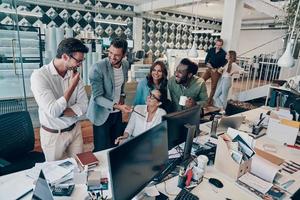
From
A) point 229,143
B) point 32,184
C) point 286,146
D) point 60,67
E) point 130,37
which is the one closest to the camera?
point 32,184

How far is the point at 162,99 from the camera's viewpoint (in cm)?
234

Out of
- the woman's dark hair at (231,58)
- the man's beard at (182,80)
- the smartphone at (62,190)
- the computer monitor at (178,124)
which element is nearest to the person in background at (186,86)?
the man's beard at (182,80)

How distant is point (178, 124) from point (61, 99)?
35.6 inches

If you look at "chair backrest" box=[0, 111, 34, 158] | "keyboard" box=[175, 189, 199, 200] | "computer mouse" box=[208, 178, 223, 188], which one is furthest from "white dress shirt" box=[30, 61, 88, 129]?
"computer mouse" box=[208, 178, 223, 188]

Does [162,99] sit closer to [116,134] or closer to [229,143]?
[116,134]

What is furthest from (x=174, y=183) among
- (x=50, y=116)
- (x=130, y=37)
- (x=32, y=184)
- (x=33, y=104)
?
(x=130, y=37)

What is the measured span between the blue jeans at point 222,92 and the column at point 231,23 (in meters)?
0.82

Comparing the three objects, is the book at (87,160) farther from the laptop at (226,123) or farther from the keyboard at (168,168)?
the laptop at (226,123)

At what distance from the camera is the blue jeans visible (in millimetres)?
5375

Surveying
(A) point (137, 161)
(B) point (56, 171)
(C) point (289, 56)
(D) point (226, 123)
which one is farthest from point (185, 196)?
(C) point (289, 56)

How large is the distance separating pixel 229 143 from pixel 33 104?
3567 mm

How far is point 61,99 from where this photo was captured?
1.68 m

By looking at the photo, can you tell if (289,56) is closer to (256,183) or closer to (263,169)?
(263,169)

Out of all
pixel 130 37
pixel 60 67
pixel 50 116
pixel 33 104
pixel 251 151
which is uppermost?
Result: pixel 130 37
